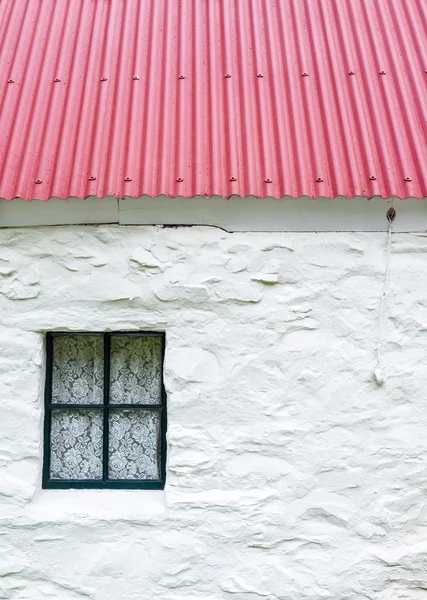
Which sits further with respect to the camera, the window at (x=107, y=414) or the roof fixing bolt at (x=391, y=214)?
the window at (x=107, y=414)

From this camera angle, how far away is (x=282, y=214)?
10.2 ft

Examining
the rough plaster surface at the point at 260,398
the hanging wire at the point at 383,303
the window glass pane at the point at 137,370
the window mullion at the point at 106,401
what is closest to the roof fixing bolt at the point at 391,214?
the hanging wire at the point at 383,303

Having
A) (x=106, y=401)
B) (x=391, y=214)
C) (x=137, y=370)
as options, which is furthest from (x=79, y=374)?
(x=391, y=214)

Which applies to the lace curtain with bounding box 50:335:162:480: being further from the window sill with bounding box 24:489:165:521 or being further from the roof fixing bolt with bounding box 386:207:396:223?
the roof fixing bolt with bounding box 386:207:396:223

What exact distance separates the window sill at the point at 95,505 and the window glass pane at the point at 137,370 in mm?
512

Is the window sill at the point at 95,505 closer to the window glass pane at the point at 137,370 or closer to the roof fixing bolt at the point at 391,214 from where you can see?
the window glass pane at the point at 137,370

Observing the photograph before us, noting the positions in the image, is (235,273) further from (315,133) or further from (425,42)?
(425,42)

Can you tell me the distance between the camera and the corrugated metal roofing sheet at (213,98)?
3.05m

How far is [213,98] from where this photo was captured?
11.3 ft

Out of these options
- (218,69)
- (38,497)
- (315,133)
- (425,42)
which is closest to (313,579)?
(38,497)

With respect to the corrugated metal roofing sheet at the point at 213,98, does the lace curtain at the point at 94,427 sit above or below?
below

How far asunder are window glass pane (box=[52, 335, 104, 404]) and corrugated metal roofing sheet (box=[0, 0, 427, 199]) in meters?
0.89

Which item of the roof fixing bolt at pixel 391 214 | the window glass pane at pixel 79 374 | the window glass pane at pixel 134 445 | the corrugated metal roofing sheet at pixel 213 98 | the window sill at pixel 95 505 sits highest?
the corrugated metal roofing sheet at pixel 213 98

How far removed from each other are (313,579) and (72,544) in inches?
51.1
